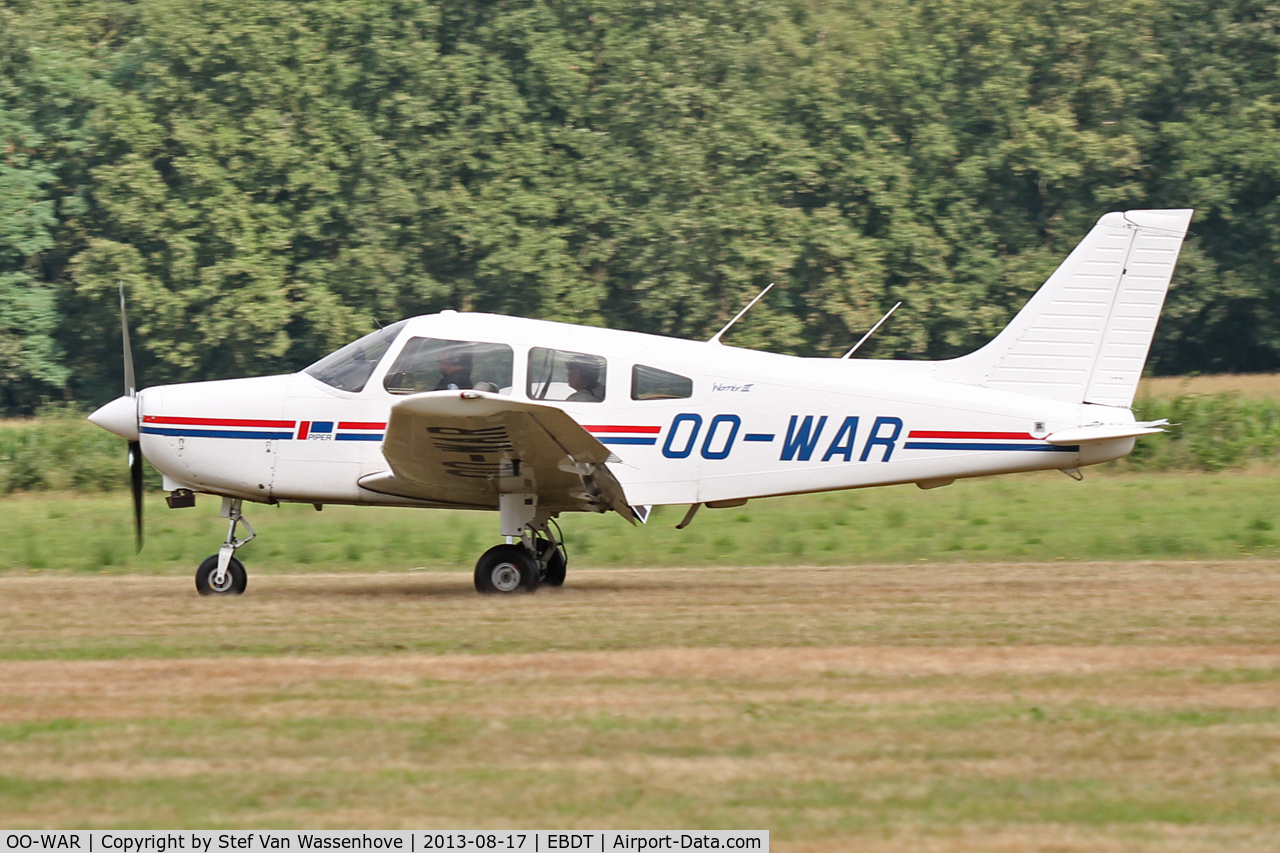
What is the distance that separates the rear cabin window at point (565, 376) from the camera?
995cm

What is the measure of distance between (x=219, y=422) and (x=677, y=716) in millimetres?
5364

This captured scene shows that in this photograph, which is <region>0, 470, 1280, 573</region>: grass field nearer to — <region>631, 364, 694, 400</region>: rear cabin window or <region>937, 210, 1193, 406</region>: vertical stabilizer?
<region>937, 210, 1193, 406</region>: vertical stabilizer

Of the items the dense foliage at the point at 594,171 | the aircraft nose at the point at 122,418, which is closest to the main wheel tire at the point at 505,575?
the aircraft nose at the point at 122,418

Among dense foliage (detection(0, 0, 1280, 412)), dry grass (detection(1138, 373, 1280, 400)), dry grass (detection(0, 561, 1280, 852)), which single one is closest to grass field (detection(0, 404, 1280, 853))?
dry grass (detection(0, 561, 1280, 852))

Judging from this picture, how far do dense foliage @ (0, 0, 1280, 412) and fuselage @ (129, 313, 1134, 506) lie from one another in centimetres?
1910

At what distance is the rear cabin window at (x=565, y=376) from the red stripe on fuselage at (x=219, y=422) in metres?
1.80

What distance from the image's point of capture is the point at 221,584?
10375 millimetres

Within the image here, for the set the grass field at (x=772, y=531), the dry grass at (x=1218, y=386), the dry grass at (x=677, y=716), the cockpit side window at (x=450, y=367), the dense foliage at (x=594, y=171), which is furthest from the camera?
the dense foliage at (x=594, y=171)

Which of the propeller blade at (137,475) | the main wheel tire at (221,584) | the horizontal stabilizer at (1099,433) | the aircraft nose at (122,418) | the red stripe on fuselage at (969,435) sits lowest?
the main wheel tire at (221,584)

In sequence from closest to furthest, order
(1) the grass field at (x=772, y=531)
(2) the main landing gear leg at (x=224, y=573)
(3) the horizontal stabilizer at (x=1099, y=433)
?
(3) the horizontal stabilizer at (x=1099, y=433), (2) the main landing gear leg at (x=224, y=573), (1) the grass field at (x=772, y=531)

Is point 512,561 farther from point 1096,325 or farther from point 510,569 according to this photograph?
point 1096,325
